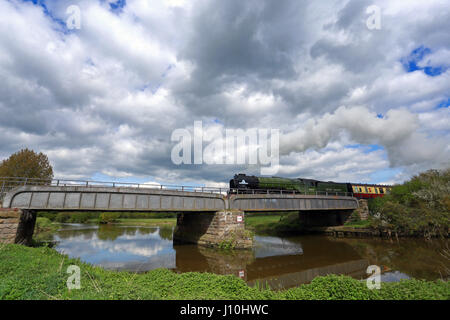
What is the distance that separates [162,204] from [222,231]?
7.65m

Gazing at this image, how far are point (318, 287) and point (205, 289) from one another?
3714 mm

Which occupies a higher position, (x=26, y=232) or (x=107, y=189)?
(x=107, y=189)

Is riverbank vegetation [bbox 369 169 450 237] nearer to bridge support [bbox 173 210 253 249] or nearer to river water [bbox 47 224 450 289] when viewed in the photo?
river water [bbox 47 224 450 289]

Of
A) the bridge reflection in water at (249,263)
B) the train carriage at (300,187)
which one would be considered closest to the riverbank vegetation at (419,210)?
the train carriage at (300,187)

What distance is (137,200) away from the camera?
22.4m

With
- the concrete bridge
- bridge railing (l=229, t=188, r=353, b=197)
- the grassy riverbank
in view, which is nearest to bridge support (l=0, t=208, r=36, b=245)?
the concrete bridge

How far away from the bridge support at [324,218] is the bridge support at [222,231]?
22.6m

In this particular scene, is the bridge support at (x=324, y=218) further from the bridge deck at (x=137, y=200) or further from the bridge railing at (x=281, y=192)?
the bridge deck at (x=137, y=200)

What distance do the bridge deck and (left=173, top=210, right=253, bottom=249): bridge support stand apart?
1321 millimetres

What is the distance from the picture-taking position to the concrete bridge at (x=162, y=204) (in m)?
17.6

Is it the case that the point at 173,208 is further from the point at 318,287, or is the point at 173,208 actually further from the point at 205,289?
the point at 318,287

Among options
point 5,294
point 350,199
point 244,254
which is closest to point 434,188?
point 350,199

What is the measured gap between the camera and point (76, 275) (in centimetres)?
757
